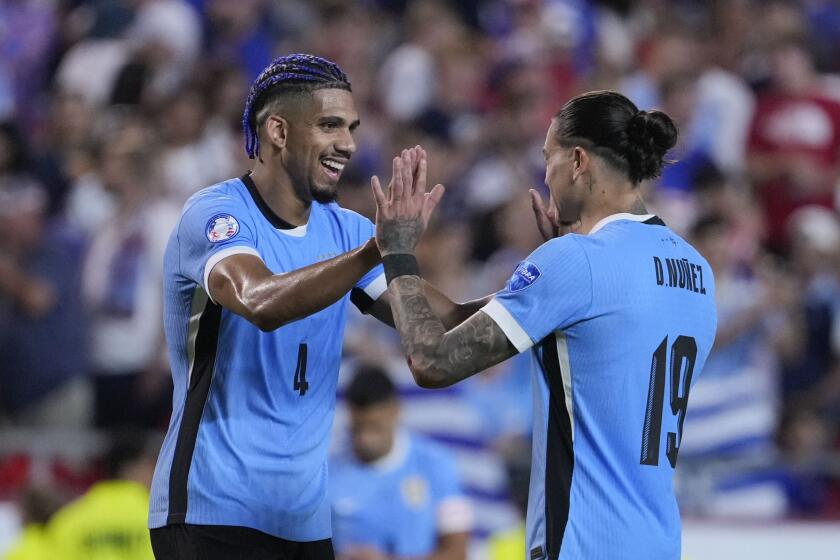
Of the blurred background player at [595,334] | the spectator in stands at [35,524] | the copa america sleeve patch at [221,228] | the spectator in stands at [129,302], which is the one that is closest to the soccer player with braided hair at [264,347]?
the copa america sleeve patch at [221,228]

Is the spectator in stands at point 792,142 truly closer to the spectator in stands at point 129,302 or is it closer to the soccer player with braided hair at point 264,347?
the spectator in stands at point 129,302

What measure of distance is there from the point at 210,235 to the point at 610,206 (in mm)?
1206

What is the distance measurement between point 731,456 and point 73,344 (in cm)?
391

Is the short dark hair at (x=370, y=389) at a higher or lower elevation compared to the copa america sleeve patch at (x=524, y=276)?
higher

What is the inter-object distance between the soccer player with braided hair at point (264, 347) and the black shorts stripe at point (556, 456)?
59cm

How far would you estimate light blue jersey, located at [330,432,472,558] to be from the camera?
24.3 feet

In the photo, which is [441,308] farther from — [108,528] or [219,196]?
[108,528]

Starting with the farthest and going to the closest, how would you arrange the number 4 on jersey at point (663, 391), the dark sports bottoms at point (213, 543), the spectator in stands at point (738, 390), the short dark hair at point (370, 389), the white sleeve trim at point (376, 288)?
1. the spectator in stands at point (738, 390)
2. the short dark hair at point (370, 389)
3. the white sleeve trim at point (376, 288)
4. the dark sports bottoms at point (213, 543)
5. the number 4 on jersey at point (663, 391)

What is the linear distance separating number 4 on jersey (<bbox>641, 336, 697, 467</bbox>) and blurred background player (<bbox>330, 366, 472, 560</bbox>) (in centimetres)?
299

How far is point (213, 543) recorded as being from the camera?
14.9 feet

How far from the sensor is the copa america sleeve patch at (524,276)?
420 centimetres

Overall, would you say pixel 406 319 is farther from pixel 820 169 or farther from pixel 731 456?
pixel 820 169

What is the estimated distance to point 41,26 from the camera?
1180 cm

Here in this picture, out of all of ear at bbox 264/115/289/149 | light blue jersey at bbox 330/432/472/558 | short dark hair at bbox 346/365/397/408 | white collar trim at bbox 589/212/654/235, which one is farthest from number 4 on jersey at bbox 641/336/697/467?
light blue jersey at bbox 330/432/472/558
